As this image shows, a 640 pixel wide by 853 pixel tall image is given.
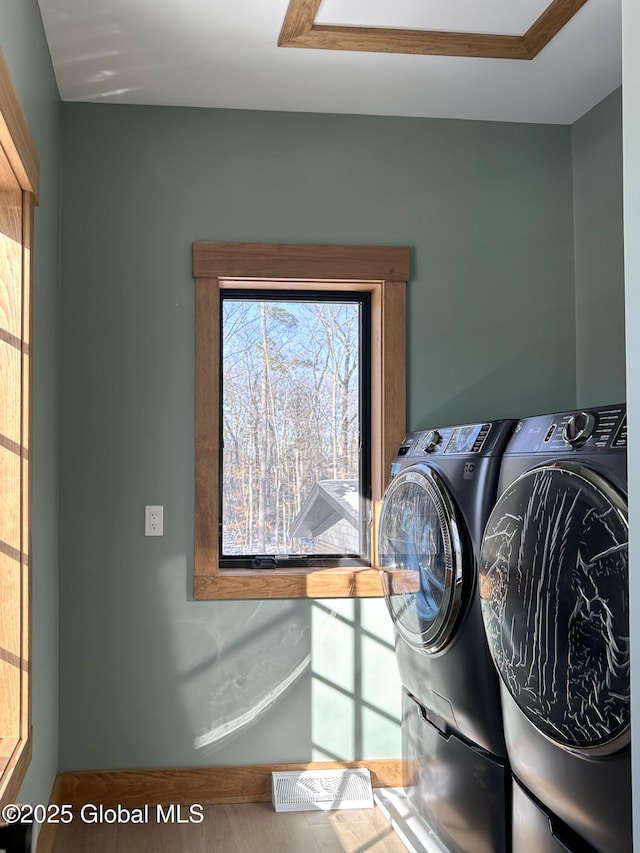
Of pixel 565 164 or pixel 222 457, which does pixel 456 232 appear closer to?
pixel 565 164

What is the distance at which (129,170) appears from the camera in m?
3.20

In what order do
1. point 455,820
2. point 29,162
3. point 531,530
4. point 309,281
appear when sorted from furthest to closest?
point 309,281 < point 455,820 < point 29,162 < point 531,530

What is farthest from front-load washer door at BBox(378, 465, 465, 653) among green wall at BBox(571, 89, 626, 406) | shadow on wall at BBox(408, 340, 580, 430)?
green wall at BBox(571, 89, 626, 406)

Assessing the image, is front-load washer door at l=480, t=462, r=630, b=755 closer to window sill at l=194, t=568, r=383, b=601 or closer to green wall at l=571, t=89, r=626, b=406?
window sill at l=194, t=568, r=383, b=601

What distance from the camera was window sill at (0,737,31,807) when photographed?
1859 mm

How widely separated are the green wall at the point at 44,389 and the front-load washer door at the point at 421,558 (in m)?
1.10

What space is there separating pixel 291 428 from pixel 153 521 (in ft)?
2.05

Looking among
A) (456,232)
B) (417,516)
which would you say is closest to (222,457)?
(417,516)

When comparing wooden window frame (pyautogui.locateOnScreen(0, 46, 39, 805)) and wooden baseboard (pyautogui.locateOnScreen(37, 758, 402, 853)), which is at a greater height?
wooden window frame (pyautogui.locateOnScreen(0, 46, 39, 805))

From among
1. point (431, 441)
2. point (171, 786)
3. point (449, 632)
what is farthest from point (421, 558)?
point (171, 786)

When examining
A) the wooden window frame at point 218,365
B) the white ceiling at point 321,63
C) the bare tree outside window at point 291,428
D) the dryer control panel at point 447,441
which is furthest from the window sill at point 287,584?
the white ceiling at point 321,63

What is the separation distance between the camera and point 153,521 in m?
3.16

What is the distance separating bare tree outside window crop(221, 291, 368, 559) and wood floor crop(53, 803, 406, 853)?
913 millimetres

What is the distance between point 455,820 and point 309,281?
1.89 metres
